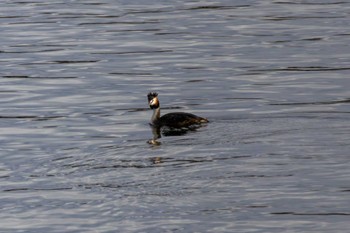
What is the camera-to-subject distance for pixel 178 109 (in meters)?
24.7

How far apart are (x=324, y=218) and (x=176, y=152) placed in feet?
15.5

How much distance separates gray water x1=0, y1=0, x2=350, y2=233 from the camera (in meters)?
16.3

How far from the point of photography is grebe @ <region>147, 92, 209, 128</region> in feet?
72.7

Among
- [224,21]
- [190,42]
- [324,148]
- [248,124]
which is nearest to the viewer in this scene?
[324,148]

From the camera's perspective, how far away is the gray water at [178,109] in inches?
642

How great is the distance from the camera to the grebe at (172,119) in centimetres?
2216

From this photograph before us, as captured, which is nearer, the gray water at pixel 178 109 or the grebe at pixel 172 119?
the gray water at pixel 178 109

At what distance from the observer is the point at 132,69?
94.8 ft

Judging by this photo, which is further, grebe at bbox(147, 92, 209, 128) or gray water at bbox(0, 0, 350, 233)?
grebe at bbox(147, 92, 209, 128)

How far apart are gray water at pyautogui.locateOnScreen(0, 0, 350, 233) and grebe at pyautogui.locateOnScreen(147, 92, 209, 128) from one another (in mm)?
277

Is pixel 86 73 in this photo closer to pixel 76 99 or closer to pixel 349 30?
pixel 76 99

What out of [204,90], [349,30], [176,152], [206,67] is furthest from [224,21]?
[176,152]

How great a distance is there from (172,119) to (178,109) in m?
2.18

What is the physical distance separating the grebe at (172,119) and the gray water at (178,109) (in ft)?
0.91
